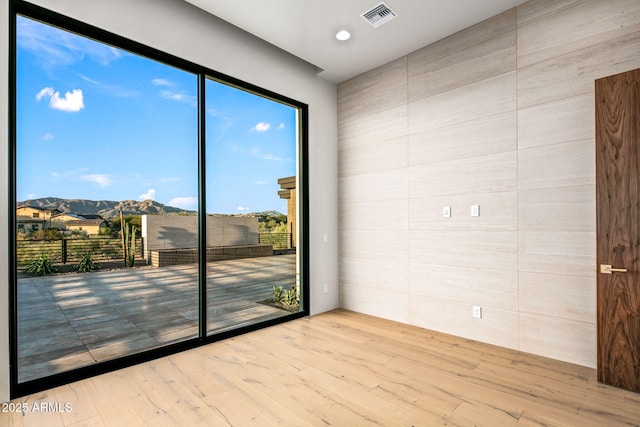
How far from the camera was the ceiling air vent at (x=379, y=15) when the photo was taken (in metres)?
2.96

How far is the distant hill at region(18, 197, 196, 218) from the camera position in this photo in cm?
245

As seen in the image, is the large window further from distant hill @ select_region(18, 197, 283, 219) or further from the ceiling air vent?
the ceiling air vent

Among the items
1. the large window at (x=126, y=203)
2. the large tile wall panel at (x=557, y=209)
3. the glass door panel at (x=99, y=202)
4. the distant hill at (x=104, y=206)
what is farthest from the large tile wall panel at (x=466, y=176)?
the distant hill at (x=104, y=206)

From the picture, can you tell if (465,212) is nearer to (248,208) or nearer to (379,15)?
(379,15)

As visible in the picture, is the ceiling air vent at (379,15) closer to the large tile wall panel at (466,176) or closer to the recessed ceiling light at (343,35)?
the recessed ceiling light at (343,35)

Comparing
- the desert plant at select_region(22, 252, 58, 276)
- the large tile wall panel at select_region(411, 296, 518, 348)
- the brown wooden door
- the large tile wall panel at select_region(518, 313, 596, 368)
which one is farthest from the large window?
the brown wooden door

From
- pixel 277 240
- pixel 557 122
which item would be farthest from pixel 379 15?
pixel 277 240

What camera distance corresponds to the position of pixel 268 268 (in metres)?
3.99

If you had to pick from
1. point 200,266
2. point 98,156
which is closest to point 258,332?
point 200,266

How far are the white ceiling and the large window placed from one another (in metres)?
0.63

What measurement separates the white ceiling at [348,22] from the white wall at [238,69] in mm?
252

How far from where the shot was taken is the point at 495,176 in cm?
314

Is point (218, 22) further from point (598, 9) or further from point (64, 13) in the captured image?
point (598, 9)

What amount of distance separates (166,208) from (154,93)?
1082 millimetres
